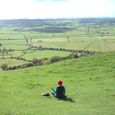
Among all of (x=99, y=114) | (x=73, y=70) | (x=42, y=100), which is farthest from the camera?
(x=73, y=70)

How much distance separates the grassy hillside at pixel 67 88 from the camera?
2048cm

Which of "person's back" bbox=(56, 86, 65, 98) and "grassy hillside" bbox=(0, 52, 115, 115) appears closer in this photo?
"grassy hillside" bbox=(0, 52, 115, 115)

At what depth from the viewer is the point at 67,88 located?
28344 mm

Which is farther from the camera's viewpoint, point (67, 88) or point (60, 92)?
point (67, 88)

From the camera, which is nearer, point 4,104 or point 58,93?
point 4,104

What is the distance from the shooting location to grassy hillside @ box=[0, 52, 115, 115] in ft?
67.2

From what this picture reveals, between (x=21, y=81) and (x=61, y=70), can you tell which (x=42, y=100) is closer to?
(x=21, y=81)

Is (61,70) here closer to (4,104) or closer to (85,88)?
(85,88)

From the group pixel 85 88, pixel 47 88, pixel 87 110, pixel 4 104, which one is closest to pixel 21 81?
pixel 47 88

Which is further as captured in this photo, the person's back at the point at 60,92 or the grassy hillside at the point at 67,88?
the person's back at the point at 60,92

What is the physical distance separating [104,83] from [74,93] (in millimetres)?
5029

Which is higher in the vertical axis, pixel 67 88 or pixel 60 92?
pixel 60 92

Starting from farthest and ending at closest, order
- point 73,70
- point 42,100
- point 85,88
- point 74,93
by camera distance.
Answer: point 73,70 < point 85,88 < point 74,93 < point 42,100

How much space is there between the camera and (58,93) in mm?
24469
